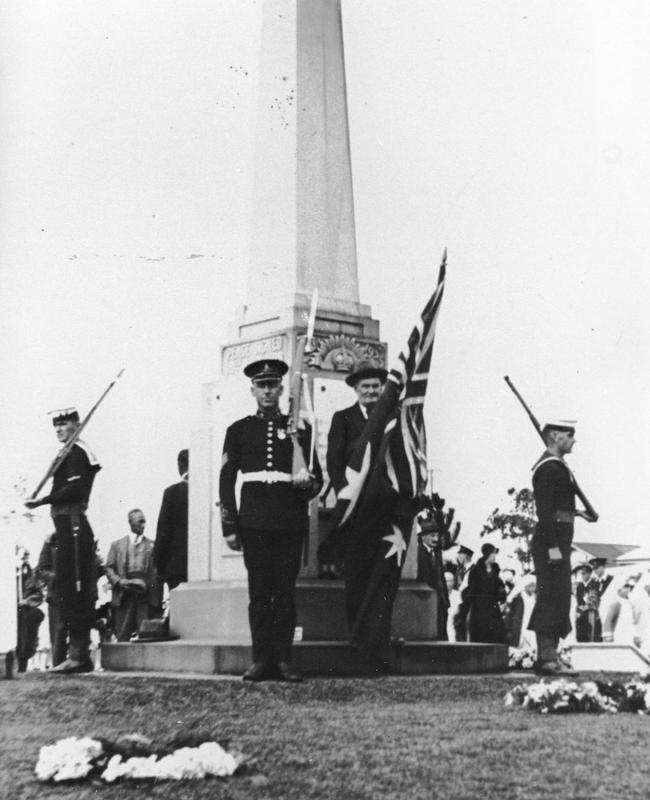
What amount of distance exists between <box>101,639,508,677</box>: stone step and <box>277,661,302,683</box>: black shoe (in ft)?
1.44

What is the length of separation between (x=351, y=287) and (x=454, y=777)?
19.4 ft

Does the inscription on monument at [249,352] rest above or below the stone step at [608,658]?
above

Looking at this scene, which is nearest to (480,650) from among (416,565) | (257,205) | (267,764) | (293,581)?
(416,565)

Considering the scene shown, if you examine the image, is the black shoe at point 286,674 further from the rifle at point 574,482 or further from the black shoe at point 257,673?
the rifle at point 574,482

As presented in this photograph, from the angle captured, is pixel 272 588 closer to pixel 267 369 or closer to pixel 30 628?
pixel 267 369

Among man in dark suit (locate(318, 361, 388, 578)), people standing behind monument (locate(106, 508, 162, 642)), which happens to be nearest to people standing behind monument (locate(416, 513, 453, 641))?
people standing behind monument (locate(106, 508, 162, 642))

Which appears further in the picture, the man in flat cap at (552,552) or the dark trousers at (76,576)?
the man in flat cap at (552,552)

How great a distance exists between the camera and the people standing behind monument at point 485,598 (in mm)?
14516

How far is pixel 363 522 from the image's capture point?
9.32 m

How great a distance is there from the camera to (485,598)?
1470 cm

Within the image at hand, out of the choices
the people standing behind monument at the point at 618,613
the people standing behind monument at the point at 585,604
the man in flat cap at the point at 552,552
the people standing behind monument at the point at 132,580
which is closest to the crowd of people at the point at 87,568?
the people standing behind monument at the point at 132,580

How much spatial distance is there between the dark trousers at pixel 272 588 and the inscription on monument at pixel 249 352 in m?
1.68

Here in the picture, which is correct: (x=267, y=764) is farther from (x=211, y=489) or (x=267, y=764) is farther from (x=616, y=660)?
(x=616, y=660)

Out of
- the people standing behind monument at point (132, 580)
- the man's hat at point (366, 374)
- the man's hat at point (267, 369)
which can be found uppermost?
the man's hat at point (366, 374)
